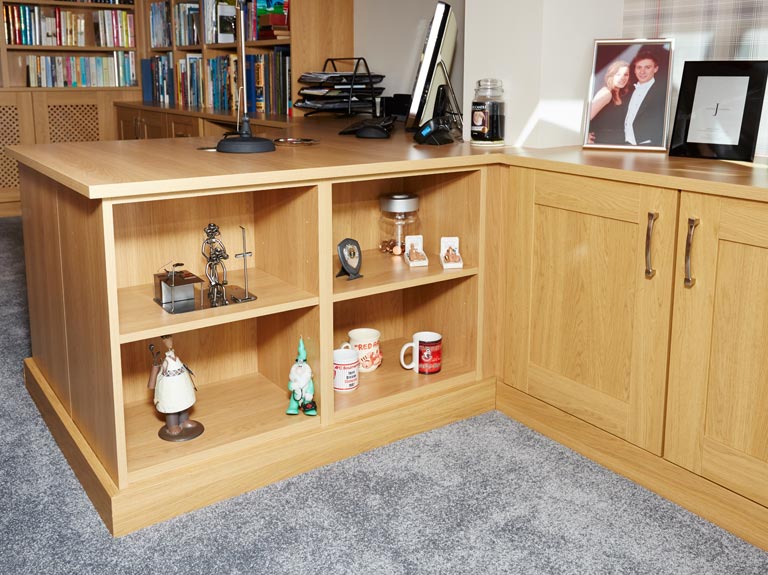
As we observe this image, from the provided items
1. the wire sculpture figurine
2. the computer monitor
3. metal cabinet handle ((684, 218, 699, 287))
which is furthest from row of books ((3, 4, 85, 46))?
metal cabinet handle ((684, 218, 699, 287))

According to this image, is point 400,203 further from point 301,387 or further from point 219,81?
point 219,81

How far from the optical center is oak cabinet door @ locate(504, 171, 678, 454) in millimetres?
1754

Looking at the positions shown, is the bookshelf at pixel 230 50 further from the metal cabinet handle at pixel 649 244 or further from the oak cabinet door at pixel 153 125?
the metal cabinet handle at pixel 649 244

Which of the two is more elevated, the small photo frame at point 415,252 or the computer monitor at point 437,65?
the computer monitor at point 437,65

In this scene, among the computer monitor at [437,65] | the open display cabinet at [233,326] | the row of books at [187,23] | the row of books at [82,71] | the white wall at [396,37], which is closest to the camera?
the open display cabinet at [233,326]

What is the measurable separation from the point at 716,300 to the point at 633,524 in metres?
0.52

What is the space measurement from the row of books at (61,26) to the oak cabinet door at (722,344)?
4.62 m


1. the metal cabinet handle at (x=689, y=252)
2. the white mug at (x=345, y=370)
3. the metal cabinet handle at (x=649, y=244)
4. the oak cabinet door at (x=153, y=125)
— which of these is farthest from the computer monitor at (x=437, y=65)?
the oak cabinet door at (x=153, y=125)

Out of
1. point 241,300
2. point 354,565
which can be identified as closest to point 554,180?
point 241,300

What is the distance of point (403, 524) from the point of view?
5.58ft

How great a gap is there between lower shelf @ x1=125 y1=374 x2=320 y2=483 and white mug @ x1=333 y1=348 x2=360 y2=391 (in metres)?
0.15

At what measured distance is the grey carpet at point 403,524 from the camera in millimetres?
1563

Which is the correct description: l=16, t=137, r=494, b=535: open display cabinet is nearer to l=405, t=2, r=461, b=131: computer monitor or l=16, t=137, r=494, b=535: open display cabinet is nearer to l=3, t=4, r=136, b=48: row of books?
l=405, t=2, r=461, b=131: computer monitor

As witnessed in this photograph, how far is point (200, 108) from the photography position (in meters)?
4.29
